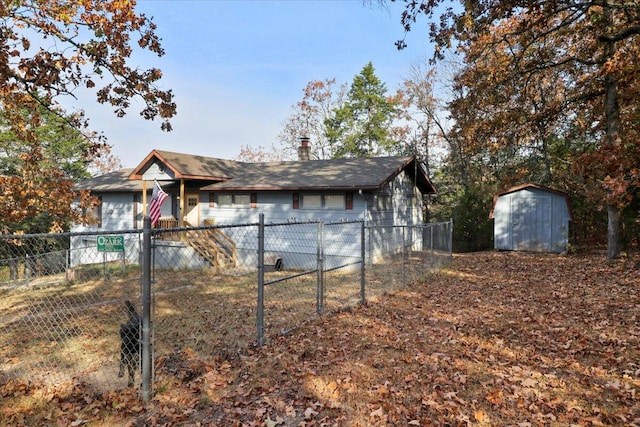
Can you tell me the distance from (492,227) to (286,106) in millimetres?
24969

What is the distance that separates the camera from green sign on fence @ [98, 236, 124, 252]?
4.06m

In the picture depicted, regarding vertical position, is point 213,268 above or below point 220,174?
below

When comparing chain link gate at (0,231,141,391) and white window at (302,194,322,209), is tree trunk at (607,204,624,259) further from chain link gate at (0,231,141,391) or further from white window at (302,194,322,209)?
chain link gate at (0,231,141,391)

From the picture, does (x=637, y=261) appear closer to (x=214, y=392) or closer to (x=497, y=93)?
(x=497, y=93)

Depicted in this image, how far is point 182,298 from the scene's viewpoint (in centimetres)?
1053

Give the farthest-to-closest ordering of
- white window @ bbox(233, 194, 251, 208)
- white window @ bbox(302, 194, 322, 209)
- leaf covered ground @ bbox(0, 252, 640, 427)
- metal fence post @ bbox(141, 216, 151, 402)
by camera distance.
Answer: white window @ bbox(233, 194, 251, 208)
white window @ bbox(302, 194, 322, 209)
metal fence post @ bbox(141, 216, 151, 402)
leaf covered ground @ bbox(0, 252, 640, 427)

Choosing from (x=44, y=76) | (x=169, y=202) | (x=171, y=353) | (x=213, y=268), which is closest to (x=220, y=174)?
(x=169, y=202)

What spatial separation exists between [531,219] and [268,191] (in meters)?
11.2

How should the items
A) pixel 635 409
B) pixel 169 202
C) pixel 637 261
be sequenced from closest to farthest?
pixel 635 409 < pixel 637 261 < pixel 169 202

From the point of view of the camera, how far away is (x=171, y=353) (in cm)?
590

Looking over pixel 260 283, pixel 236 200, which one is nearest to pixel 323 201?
pixel 236 200

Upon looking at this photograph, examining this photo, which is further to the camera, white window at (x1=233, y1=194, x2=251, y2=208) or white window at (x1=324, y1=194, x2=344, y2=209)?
white window at (x1=233, y1=194, x2=251, y2=208)

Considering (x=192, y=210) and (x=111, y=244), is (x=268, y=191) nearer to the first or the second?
(x=192, y=210)

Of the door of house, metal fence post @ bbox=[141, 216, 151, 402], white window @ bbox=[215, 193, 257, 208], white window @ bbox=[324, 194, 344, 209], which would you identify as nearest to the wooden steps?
white window @ bbox=[215, 193, 257, 208]
